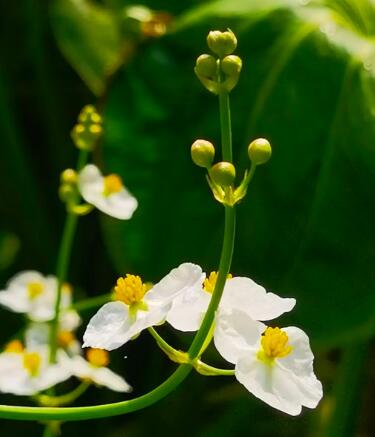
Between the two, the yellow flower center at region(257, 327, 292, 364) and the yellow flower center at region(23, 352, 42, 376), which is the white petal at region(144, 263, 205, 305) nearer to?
the yellow flower center at region(257, 327, 292, 364)

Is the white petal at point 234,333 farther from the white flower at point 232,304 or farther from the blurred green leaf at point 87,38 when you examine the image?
the blurred green leaf at point 87,38

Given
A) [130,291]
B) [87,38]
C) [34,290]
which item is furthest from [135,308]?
[87,38]

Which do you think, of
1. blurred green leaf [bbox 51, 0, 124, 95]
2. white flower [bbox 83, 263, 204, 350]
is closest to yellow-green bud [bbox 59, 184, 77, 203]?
white flower [bbox 83, 263, 204, 350]

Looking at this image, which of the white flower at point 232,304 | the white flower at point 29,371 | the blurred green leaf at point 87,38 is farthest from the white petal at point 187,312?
the blurred green leaf at point 87,38

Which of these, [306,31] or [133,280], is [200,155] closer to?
[133,280]

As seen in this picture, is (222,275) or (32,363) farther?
(32,363)

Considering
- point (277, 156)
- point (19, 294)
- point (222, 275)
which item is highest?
point (222, 275)

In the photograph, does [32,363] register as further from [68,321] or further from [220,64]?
[220,64]
